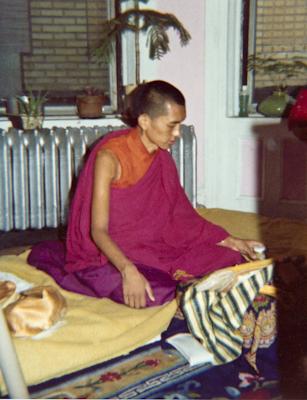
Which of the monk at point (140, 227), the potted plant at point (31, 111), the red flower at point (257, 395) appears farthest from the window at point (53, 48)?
the red flower at point (257, 395)

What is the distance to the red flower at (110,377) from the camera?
1.74m

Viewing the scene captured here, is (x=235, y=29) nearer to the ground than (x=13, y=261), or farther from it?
farther from it

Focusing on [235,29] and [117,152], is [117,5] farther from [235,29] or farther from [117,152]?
[117,152]

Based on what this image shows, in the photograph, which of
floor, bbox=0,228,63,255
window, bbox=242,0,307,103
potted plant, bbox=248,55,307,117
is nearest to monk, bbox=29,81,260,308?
floor, bbox=0,228,63,255

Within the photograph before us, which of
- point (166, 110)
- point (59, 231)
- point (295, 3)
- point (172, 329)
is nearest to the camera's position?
point (172, 329)

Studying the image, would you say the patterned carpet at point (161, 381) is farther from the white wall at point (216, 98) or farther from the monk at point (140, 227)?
the white wall at point (216, 98)

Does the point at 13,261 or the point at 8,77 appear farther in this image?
the point at 8,77

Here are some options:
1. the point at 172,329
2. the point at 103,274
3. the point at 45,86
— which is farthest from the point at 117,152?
the point at 45,86

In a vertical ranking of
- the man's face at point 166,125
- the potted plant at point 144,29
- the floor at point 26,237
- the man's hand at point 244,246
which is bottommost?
the floor at point 26,237

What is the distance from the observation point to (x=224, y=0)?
4.17m

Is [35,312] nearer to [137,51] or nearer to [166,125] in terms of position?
[166,125]

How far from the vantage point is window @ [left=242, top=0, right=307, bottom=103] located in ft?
14.0

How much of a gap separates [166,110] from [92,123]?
190 centimetres

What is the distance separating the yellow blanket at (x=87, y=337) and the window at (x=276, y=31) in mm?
2825
